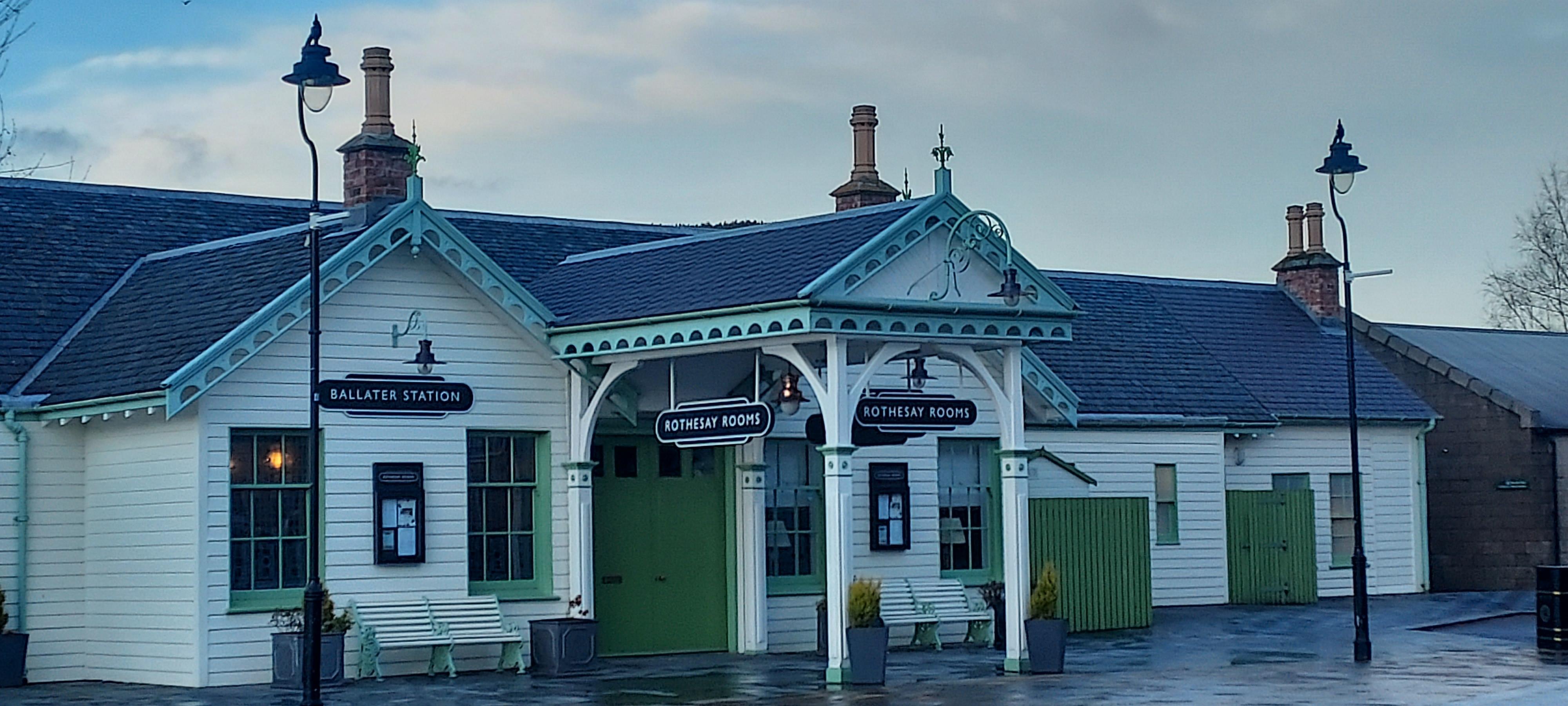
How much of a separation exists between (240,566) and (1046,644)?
769 cm

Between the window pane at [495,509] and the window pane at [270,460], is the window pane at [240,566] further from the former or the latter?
the window pane at [495,509]

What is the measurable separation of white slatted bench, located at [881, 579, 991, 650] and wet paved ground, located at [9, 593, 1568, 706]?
0.54 meters

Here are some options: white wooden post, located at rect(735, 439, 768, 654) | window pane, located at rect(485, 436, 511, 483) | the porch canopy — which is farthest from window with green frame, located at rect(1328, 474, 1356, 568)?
window pane, located at rect(485, 436, 511, 483)

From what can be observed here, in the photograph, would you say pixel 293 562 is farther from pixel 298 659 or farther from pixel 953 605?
pixel 953 605

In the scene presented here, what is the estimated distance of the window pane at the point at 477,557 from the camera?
21703 mm

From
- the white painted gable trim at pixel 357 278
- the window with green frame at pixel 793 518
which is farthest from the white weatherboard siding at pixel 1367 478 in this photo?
the white painted gable trim at pixel 357 278

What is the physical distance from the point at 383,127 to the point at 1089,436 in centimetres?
1069

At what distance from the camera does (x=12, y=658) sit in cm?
2019

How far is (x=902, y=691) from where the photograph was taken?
18.9m

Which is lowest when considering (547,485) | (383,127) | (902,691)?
(902,691)

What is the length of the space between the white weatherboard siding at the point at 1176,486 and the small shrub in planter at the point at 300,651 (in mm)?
11666

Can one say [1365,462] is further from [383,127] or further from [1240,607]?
[383,127]

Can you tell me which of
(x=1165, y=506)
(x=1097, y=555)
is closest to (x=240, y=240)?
(x=1097, y=555)

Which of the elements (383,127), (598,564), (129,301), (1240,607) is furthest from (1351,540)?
(129,301)
